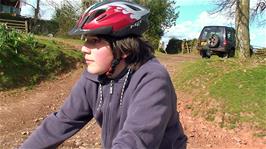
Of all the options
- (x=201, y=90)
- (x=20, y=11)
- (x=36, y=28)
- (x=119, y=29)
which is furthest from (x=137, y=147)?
(x=20, y=11)

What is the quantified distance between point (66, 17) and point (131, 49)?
3988cm

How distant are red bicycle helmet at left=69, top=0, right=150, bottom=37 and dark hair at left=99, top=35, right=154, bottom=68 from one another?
0.03 meters

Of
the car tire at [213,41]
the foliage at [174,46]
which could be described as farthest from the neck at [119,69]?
the foliage at [174,46]

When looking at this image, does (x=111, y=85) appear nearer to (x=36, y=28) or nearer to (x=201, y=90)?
(x=201, y=90)

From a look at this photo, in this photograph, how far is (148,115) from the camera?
2475mm


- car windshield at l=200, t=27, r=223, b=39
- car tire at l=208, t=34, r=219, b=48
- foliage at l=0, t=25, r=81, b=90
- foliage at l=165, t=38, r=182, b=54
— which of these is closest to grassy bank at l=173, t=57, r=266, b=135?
foliage at l=0, t=25, r=81, b=90

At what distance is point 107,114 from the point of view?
2691 millimetres

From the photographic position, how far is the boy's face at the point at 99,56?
8.75ft

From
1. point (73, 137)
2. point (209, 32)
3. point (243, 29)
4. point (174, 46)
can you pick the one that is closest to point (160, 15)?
point (174, 46)

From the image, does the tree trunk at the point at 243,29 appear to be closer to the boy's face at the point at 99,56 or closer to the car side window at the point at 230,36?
the car side window at the point at 230,36

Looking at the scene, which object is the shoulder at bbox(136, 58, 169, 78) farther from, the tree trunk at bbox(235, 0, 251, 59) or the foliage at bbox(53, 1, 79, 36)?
the foliage at bbox(53, 1, 79, 36)

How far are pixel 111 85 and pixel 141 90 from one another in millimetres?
213

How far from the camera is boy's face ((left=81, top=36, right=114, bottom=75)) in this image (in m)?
2.67

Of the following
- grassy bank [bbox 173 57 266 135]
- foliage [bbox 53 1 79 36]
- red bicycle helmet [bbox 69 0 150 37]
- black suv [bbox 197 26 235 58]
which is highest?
foliage [bbox 53 1 79 36]
